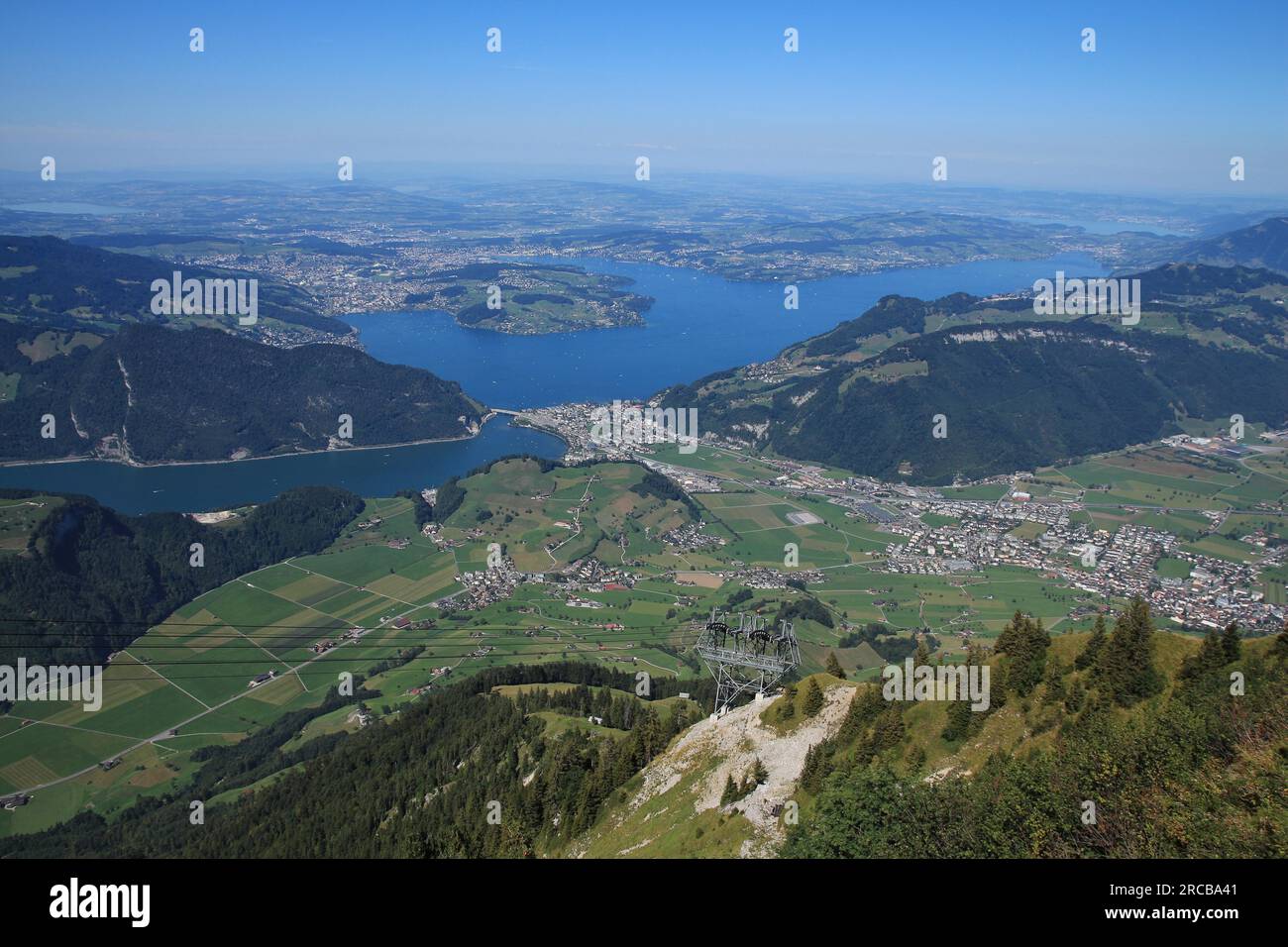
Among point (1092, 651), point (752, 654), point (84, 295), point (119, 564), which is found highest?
point (84, 295)

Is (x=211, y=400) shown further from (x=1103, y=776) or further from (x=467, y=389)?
(x=1103, y=776)

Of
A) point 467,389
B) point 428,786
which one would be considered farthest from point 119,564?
point 467,389

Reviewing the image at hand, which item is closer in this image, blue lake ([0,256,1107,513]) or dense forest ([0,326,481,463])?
blue lake ([0,256,1107,513])

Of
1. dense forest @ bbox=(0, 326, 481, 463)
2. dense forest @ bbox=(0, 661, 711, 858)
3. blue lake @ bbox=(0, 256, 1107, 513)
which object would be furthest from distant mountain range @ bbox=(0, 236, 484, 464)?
dense forest @ bbox=(0, 661, 711, 858)

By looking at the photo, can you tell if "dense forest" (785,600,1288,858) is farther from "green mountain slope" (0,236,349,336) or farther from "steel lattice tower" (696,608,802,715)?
"green mountain slope" (0,236,349,336)

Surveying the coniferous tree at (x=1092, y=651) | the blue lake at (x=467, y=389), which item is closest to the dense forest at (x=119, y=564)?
the blue lake at (x=467, y=389)
